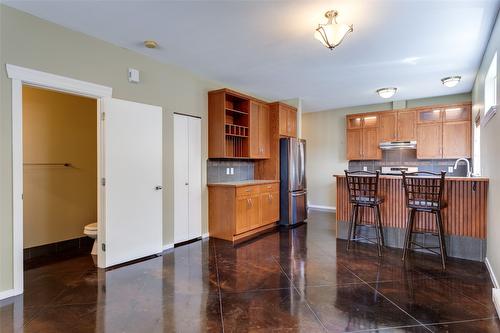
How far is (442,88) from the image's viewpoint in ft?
17.5

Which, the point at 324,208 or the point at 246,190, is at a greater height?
the point at 246,190

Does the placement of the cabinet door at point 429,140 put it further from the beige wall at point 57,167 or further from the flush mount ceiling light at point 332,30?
the beige wall at point 57,167

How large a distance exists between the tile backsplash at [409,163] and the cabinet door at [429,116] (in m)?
0.75

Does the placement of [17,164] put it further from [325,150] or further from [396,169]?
[396,169]

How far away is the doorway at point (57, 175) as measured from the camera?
3.60m

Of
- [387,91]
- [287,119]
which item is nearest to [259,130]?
[287,119]

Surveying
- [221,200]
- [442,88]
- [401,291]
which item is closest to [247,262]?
[221,200]

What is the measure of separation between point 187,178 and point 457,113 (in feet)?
18.1

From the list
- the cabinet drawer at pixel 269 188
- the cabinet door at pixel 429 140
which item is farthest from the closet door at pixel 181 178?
the cabinet door at pixel 429 140

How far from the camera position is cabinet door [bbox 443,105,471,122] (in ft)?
17.9

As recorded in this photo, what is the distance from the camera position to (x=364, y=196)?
3928 millimetres

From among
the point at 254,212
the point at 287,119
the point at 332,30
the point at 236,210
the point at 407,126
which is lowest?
the point at 254,212

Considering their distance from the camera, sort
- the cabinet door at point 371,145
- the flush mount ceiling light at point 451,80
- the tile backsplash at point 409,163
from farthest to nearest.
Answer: the cabinet door at point 371,145
the tile backsplash at point 409,163
the flush mount ceiling light at point 451,80

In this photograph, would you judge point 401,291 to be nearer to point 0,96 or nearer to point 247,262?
point 247,262
